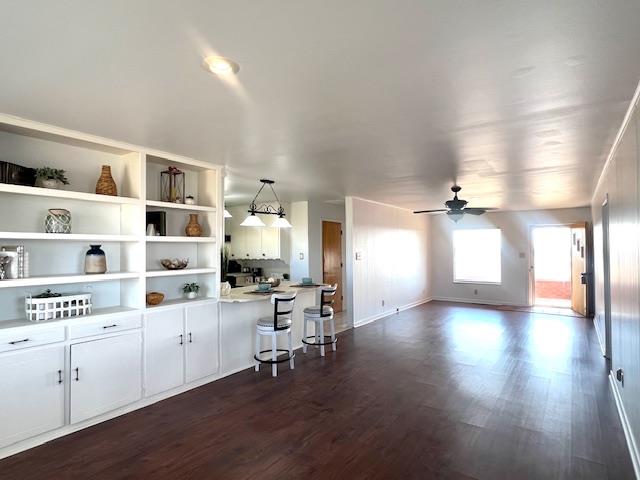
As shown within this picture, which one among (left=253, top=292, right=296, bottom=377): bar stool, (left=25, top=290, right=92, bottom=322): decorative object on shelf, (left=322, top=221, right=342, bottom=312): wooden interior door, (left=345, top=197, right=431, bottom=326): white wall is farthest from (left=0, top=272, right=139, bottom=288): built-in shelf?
(left=322, top=221, right=342, bottom=312): wooden interior door

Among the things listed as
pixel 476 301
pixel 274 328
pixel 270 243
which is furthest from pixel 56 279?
pixel 476 301

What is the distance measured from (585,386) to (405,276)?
491 cm

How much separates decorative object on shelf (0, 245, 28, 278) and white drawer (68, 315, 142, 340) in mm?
543

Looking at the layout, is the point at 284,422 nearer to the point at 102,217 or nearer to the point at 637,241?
the point at 102,217

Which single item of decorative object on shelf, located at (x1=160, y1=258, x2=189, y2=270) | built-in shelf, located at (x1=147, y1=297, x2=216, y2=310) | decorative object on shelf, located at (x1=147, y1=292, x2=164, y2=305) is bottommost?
built-in shelf, located at (x1=147, y1=297, x2=216, y2=310)

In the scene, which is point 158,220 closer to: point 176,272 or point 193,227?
point 193,227

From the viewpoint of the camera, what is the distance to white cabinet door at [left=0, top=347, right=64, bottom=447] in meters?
2.59

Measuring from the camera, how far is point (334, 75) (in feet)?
6.64

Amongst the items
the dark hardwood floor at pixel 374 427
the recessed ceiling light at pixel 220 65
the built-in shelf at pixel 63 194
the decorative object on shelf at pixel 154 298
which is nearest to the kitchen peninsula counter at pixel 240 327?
the dark hardwood floor at pixel 374 427

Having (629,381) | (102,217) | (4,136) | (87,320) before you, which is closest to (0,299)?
(87,320)

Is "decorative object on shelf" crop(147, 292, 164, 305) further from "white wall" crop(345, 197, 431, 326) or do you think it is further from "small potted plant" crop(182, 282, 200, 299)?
"white wall" crop(345, 197, 431, 326)

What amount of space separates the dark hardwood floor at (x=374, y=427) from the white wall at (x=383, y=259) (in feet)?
6.88

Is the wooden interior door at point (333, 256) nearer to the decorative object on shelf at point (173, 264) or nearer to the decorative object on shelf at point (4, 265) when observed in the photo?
the decorative object on shelf at point (173, 264)

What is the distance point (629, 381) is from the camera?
108 inches
